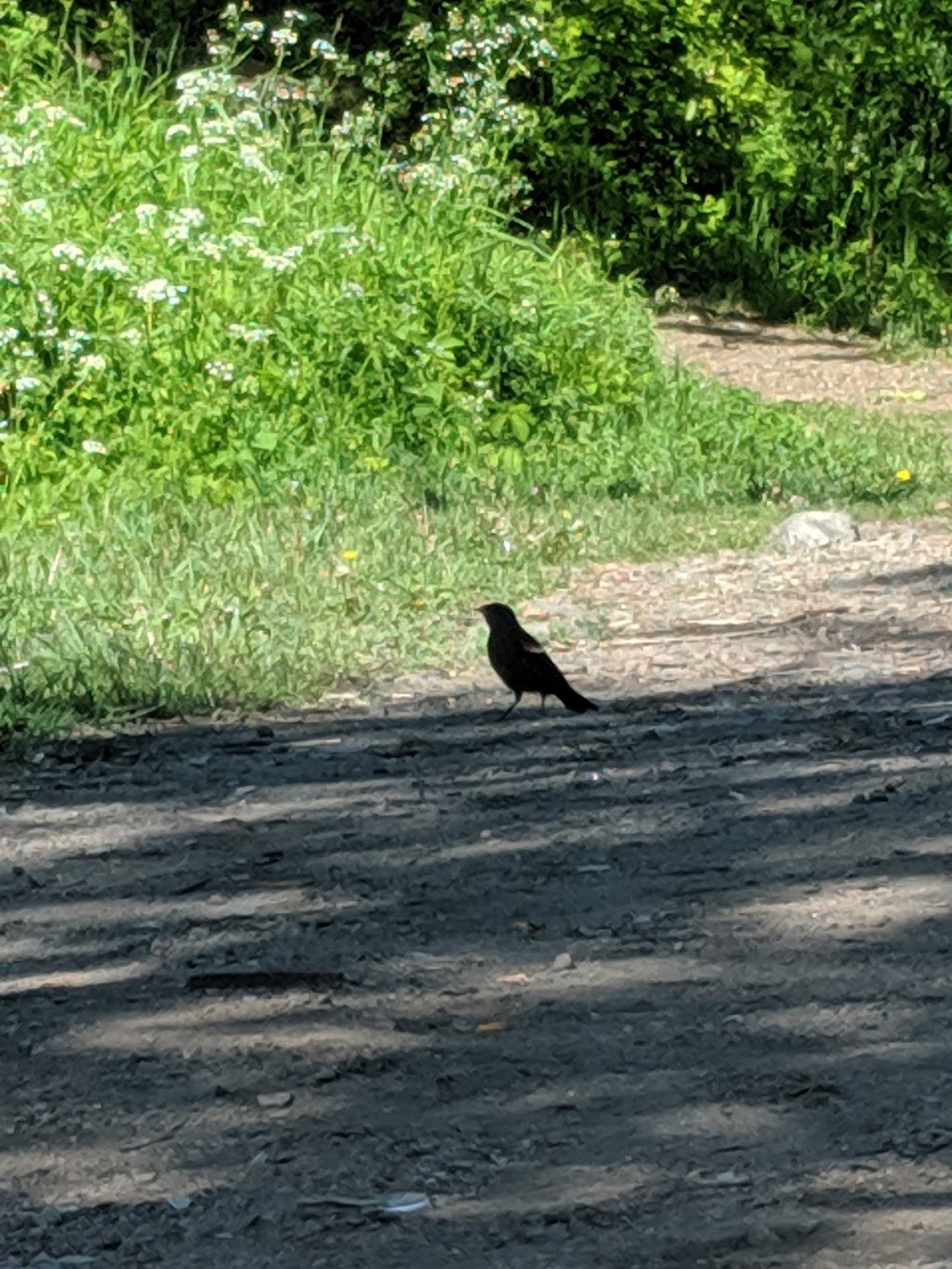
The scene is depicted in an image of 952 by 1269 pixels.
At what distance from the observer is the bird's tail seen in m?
6.34

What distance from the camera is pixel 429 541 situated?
8.65m

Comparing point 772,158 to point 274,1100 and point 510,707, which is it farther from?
point 274,1100

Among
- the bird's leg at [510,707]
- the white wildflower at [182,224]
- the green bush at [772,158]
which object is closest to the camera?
the bird's leg at [510,707]

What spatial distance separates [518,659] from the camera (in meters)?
6.23

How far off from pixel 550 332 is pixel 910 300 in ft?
17.2

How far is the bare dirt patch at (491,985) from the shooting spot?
3.17 metres

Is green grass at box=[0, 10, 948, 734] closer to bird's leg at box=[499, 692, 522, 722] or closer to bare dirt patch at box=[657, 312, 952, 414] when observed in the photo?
bird's leg at box=[499, 692, 522, 722]

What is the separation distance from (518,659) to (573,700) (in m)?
0.26

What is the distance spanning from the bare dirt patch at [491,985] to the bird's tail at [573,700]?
6 centimetres

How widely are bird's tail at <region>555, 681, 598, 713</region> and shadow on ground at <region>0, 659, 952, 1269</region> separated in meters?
0.11

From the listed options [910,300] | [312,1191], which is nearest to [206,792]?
[312,1191]

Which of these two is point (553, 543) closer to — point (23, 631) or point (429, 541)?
point (429, 541)

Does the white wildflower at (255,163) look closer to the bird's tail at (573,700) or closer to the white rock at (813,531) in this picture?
the white rock at (813,531)

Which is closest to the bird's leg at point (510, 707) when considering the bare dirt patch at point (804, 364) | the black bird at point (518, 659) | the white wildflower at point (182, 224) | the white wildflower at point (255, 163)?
the black bird at point (518, 659)
